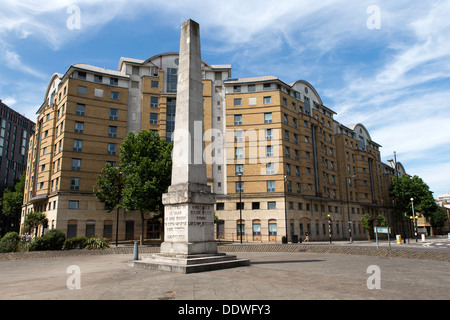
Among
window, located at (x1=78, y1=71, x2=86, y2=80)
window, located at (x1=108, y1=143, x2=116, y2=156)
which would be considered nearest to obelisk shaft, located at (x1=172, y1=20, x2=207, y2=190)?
window, located at (x1=108, y1=143, x2=116, y2=156)

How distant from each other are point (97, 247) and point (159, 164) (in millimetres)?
11539

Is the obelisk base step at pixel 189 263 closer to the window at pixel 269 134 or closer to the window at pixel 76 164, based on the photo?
the window at pixel 76 164

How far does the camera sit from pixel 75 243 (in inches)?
914

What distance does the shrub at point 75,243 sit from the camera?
2283 centimetres

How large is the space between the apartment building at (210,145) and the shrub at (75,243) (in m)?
17.9

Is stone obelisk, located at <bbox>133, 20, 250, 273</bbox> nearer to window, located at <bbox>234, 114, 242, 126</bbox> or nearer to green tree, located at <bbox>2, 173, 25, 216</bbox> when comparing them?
window, located at <bbox>234, 114, 242, 126</bbox>

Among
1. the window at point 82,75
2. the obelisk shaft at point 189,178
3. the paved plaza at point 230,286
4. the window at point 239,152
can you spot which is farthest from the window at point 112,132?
the paved plaza at point 230,286

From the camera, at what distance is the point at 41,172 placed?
45.9 metres

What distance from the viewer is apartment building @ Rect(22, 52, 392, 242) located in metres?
41.6

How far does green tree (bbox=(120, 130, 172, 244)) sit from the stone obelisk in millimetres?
18204

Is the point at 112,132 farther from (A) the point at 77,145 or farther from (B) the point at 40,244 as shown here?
(B) the point at 40,244

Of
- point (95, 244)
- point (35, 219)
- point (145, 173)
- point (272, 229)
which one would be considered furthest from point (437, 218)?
point (35, 219)
